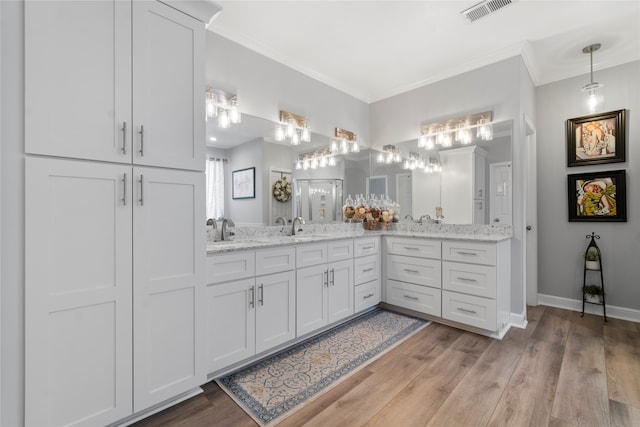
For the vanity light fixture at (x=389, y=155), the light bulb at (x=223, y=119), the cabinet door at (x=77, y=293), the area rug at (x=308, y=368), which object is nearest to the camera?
the cabinet door at (x=77, y=293)

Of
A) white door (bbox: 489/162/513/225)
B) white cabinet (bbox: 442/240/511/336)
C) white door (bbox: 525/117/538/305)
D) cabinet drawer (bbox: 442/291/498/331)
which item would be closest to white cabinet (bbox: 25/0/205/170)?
white cabinet (bbox: 442/240/511/336)

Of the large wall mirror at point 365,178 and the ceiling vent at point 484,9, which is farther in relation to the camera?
the large wall mirror at point 365,178

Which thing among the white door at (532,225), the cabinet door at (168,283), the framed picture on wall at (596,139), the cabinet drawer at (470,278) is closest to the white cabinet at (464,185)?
the cabinet drawer at (470,278)

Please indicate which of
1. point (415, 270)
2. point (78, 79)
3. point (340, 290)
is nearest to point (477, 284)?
point (415, 270)

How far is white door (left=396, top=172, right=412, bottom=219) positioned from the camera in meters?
3.79

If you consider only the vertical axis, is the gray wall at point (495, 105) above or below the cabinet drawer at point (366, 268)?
above

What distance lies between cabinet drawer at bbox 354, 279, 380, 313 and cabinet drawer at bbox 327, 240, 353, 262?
1.28ft

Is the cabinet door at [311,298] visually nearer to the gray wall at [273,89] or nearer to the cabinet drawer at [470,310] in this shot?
the cabinet drawer at [470,310]

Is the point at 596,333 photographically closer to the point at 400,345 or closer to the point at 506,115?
the point at 400,345

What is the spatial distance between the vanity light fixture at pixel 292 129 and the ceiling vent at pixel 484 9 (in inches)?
68.3

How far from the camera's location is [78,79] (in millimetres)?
1410

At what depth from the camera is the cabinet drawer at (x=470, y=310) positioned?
2.67m

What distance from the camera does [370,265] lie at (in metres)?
3.27

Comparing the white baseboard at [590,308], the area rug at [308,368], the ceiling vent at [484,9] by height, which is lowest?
the area rug at [308,368]
